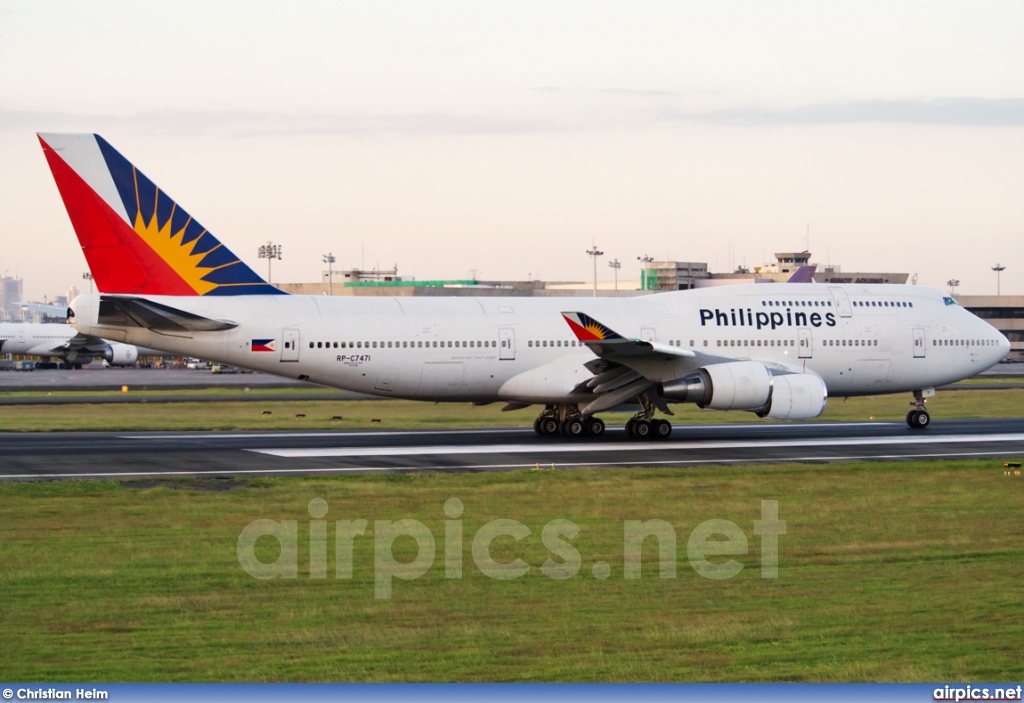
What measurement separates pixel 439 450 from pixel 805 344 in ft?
43.7

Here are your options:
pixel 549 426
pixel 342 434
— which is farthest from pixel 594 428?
pixel 342 434

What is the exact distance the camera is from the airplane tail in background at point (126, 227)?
31531mm

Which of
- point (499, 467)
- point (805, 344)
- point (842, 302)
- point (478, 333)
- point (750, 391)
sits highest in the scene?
point (842, 302)

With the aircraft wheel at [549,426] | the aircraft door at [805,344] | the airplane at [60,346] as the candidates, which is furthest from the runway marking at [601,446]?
the airplane at [60,346]

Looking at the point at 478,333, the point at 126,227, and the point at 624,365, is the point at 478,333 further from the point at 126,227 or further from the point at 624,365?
the point at 126,227

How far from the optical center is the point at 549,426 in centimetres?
3547

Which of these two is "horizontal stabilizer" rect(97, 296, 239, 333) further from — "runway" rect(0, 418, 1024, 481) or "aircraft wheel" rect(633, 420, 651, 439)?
"aircraft wheel" rect(633, 420, 651, 439)

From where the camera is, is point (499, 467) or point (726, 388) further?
point (726, 388)

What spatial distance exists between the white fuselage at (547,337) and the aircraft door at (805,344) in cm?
4

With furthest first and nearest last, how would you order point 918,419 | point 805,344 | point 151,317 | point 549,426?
point 918,419, point 805,344, point 549,426, point 151,317

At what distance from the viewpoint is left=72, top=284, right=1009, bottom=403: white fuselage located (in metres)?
32.6

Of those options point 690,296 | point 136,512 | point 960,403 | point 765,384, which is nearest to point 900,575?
point 136,512

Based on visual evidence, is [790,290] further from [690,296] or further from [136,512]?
[136,512]

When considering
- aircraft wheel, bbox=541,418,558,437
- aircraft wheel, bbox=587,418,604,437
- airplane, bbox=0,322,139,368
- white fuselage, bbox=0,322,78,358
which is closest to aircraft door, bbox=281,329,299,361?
aircraft wheel, bbox=541,418,558,437
